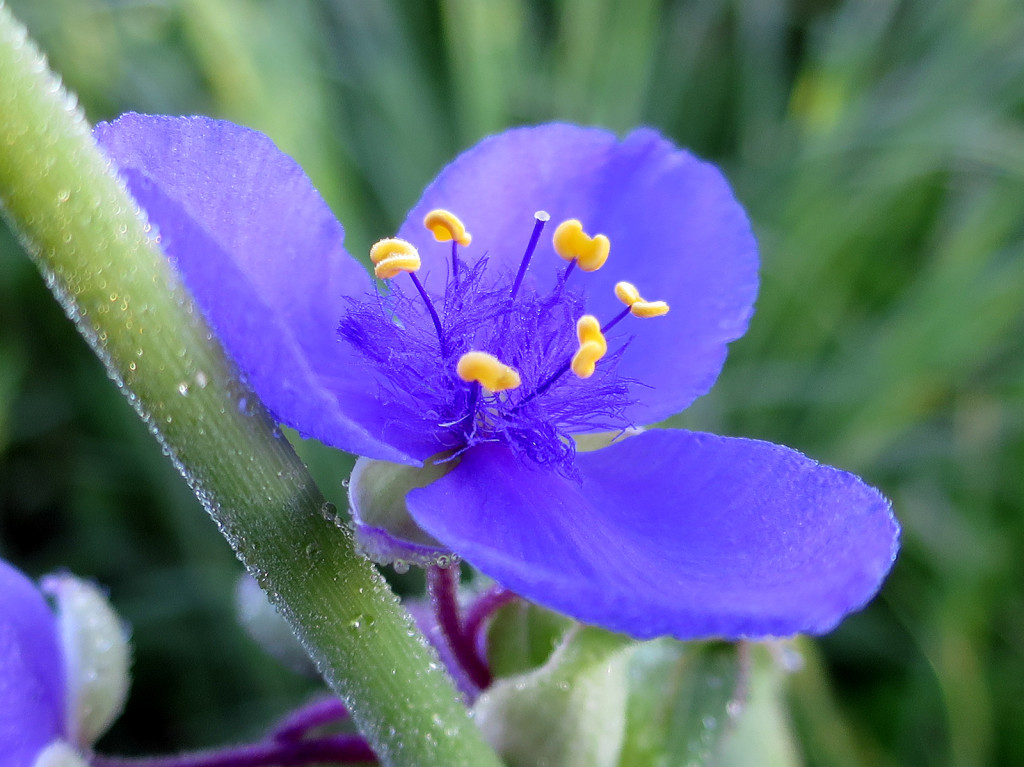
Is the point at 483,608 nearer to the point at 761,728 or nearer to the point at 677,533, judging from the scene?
the point at 677,533

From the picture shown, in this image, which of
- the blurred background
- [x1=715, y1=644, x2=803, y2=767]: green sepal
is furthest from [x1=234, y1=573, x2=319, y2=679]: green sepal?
the blurred background

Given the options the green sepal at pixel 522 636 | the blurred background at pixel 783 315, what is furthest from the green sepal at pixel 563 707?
the blurred background at pixel 783 315

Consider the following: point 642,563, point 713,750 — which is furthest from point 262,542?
point 713,750

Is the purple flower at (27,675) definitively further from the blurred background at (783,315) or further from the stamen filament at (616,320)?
the blurred background at (783,315)

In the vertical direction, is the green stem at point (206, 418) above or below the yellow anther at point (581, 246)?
above

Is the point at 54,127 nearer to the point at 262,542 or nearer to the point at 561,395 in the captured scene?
the point at 262,542

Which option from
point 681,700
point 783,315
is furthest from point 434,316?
point 783,315
